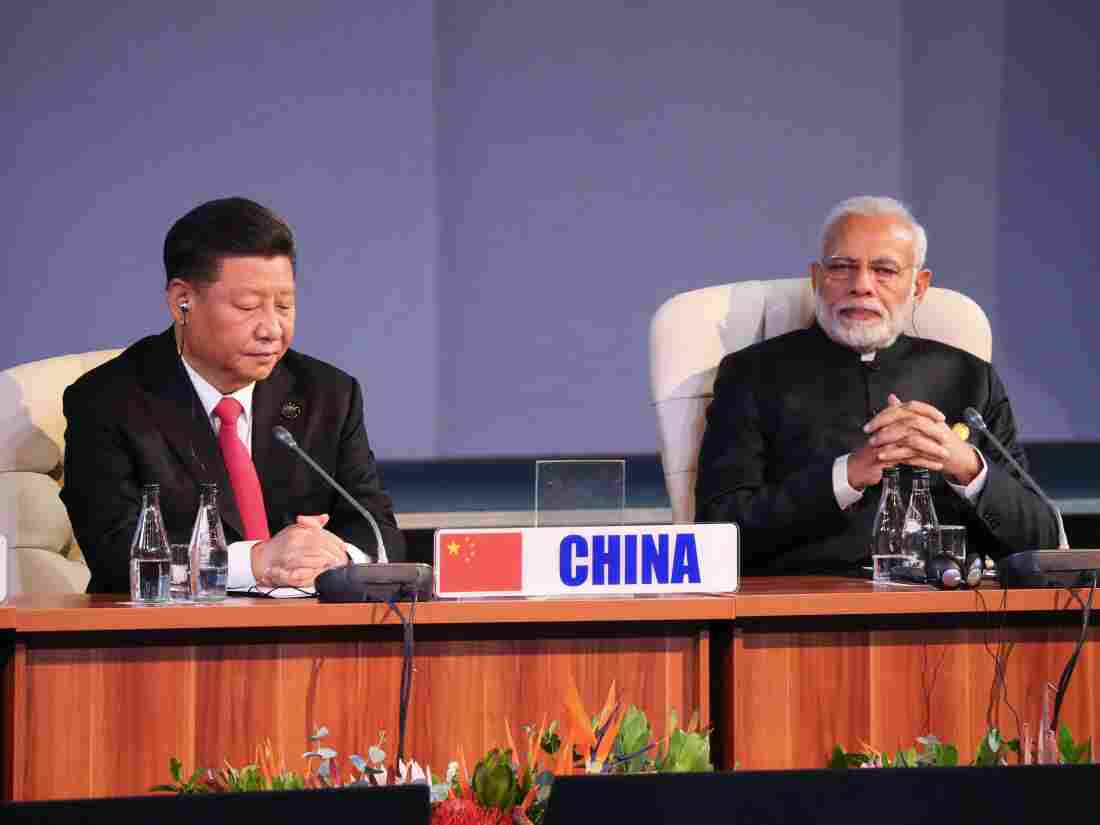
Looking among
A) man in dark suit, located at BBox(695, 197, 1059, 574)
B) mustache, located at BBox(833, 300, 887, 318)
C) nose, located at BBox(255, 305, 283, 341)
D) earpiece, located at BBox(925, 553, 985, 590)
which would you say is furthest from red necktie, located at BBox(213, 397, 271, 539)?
mustache, located at BBox(833, 300, 887, 318)

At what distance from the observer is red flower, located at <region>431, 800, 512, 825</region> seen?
4.18ft

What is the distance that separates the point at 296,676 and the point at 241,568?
0.49 m

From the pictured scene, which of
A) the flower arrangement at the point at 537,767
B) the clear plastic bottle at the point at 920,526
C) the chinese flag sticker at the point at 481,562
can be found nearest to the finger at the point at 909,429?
the clear plastic bottle at the point at 920,526

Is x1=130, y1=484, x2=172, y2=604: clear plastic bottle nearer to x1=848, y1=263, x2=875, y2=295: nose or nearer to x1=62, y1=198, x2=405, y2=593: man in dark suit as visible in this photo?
x1=62, y1=198, x2=405, y2=593: man in dark suit

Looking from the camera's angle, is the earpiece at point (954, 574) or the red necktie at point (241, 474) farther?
the red necktie at point (241, 474)

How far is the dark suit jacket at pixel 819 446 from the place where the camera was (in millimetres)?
2926

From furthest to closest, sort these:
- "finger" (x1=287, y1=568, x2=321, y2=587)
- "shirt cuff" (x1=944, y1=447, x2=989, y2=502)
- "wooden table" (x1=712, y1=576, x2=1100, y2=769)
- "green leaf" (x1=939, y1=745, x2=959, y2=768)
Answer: "shirt cuff" (x1=944, y1=447, x2=989, y2=502) < "finger" (x1=287, y1=568, x2=321, y2=587) < "wooden table" (x1=712, y1=576, x2=1100, y2=769) < "green leaf" (x1=939, y1=745, x2=959, y2=768)

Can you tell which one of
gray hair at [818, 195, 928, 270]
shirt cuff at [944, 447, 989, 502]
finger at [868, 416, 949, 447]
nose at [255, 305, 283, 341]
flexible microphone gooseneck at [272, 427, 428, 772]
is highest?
gray hair at [818, 195, 928, 270]

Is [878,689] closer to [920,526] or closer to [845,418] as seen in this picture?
[920,526]

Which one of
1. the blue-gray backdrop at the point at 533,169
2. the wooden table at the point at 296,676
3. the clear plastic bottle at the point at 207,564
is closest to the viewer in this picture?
the wooden table at the point at 296,676

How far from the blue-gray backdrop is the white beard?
0.83 m

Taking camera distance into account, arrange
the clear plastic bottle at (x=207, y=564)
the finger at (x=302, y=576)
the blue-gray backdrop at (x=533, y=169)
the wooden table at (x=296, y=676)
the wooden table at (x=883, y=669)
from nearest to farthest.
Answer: the wooden table at (x=296, y=676) < the wooden table at (x=883, y=669) < the clear plastic bottle at (x=207, y=564) < the finger at (x=302, y=576) < the blue-gray backdrop at (x=533, y=169)

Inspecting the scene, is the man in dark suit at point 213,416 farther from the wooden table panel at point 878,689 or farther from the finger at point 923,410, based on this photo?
the finger at point 923,410

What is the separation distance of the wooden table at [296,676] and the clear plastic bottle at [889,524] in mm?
538
